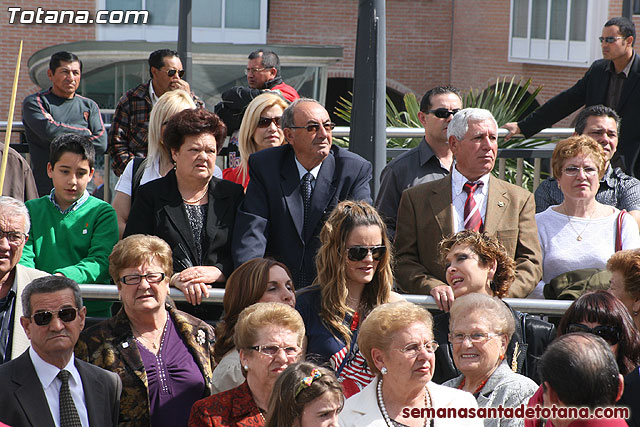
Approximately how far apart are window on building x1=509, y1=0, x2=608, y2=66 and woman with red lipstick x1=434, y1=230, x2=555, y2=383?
2002 centimetres

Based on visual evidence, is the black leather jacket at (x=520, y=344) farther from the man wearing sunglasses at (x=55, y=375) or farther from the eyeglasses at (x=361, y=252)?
the man wearing sunglasses at (x=55, y=375)

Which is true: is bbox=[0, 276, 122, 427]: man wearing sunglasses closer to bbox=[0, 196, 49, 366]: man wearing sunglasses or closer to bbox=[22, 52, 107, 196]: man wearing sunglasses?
bbox=[0, 196, 49, 366]: man wearing sunglasses

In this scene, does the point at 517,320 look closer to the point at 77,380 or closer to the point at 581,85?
the point at 77,380

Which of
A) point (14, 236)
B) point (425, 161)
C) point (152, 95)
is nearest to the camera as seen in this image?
point (14, 236)

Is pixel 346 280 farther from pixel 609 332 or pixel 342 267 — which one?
pixel 609 332

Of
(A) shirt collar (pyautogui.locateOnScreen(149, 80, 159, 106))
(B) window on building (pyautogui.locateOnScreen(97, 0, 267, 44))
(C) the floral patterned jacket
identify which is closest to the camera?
(C) the floral patterned jacket

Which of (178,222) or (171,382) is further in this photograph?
(178,222)

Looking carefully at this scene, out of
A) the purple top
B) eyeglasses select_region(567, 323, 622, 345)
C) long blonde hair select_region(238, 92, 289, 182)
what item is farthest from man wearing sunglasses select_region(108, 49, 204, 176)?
eyeglasses select_region(567, 323, 622, 345)

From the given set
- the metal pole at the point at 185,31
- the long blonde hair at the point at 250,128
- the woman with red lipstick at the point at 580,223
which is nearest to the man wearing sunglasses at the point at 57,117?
the long blonde hair at the point at 250,128

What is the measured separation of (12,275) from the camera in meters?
5.32

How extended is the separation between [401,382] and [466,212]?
194 cm

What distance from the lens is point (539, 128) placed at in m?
8.74

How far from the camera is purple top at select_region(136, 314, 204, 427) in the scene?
4902 mm

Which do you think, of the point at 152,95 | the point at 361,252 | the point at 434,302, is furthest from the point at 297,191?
the point at 152,95
